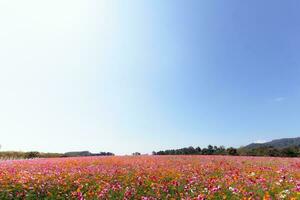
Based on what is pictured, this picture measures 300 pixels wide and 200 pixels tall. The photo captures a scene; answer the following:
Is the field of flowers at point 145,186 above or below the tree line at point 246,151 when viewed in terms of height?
below

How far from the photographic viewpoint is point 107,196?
8359 mm

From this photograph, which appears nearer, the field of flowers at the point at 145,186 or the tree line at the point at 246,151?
the field of flowers at the point at 145,186

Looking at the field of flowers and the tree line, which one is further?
the tree line

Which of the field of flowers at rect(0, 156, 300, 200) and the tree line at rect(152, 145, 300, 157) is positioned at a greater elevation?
the tree line at rect(152, 145, 300, 157)

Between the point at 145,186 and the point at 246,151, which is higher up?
the point at 246,151

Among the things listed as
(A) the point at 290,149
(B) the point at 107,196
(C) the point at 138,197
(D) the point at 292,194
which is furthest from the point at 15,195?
(A) the point at 290,149

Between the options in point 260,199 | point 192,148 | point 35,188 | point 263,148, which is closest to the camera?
point 260,199

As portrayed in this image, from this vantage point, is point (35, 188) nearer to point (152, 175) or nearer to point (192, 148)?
point (152, 175)

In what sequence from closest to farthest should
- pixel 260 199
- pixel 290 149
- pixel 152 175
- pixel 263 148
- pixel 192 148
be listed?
pixel 260 199 < pixel 152 175 < pixel 290 149 < pixel 263 148 < pixel 192 148

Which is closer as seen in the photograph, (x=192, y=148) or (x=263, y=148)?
(x=263, y=148)

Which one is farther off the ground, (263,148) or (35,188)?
(263,148)

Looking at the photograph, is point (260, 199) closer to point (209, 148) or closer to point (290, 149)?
point (290, 149)

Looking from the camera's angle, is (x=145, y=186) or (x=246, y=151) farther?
(x=246, y=151)

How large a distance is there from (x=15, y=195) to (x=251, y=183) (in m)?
6.84
